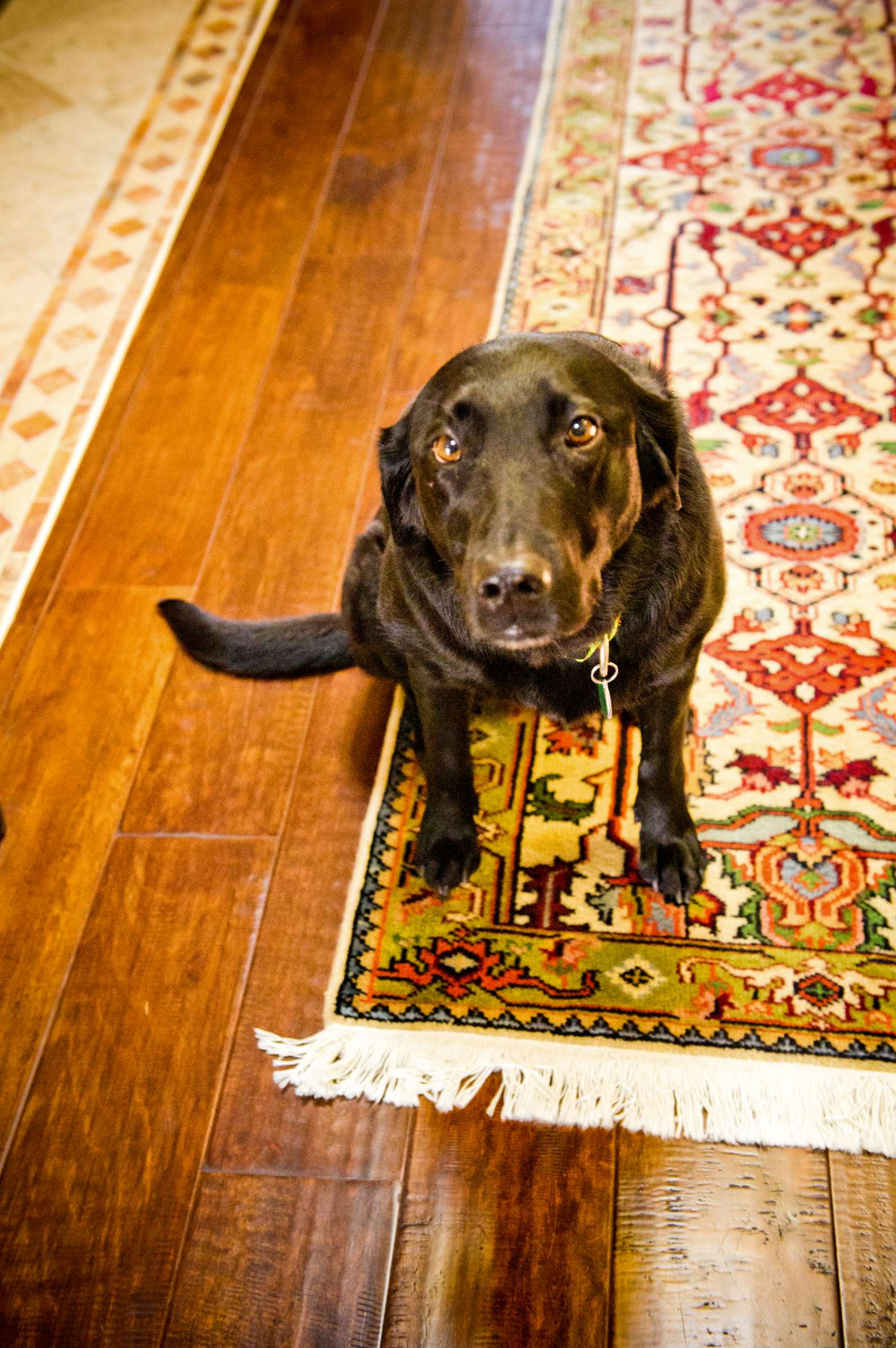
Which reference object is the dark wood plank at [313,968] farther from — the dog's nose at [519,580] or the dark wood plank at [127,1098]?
the dog's nose at [519,580]

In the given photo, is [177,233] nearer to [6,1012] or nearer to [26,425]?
[26,425]

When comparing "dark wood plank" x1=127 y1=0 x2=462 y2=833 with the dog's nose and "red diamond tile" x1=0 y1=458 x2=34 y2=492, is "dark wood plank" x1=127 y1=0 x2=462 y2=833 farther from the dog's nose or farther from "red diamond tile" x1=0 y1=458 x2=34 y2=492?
the dog's nose

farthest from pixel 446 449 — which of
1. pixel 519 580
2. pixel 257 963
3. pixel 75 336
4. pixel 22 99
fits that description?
pixel 22 99

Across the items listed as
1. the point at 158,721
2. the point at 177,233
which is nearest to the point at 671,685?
the point at 158,721

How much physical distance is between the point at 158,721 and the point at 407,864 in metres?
0.62

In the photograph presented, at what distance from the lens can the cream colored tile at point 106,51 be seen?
365 centimetres

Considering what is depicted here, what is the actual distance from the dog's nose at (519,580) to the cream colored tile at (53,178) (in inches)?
95.4

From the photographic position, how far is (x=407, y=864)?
73.0 inches

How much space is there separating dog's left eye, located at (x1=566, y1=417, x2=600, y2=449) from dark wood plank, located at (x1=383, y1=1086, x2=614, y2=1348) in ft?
3.19

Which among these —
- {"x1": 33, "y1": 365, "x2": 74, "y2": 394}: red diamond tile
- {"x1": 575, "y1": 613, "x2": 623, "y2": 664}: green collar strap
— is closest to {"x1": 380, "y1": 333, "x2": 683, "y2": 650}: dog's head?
{"x1": 575, "y1": 613, "x2": 623, "y2": 664}: green collar strap

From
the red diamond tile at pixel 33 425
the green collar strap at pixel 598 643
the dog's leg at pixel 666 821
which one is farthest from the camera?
the red diamond tile at pixel 33 425

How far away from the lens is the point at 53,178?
3.38m

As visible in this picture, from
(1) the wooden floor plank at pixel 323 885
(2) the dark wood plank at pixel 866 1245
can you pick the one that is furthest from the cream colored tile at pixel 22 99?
(2) the dark wood plank at pixel 866 1245

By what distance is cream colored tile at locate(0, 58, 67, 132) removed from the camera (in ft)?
11.8
